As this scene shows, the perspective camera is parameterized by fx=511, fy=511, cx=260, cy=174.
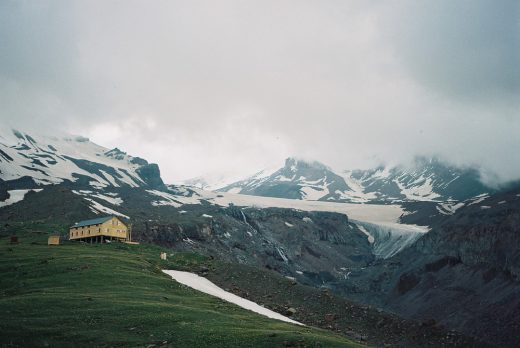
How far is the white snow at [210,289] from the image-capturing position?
65625 mm

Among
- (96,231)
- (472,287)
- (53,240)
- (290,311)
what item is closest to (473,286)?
(472,287)

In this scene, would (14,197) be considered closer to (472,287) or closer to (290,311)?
(290,311)

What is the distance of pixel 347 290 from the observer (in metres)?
192

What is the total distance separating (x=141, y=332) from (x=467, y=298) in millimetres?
139308

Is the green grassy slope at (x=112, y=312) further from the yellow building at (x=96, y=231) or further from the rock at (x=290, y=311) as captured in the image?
the yellow building at (x=96, y=231)

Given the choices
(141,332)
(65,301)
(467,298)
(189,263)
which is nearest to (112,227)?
(189,263)

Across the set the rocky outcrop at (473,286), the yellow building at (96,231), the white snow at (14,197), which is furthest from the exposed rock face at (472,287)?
the white snow at (14,197)

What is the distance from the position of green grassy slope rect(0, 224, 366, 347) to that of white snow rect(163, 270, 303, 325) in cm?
547

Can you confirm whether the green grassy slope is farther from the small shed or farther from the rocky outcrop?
the rocky outcrop

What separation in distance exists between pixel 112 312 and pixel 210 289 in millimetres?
29991

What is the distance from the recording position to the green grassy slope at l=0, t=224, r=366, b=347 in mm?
37219

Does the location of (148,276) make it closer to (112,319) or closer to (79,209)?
(112,319)

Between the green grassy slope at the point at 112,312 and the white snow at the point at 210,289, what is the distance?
547 centimetres

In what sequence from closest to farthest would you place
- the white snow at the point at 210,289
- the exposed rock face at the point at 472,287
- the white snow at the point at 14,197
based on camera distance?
1. the white snow at the point at 210,289
2. the exposed rock face at the point at 472,287
3. the white snow at the point at 14,197
